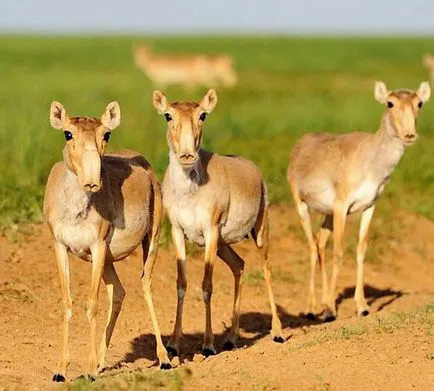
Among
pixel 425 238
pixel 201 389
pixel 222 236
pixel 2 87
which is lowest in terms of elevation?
pixel 201 389

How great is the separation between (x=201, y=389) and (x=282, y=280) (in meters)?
7.00

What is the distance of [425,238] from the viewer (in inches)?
684

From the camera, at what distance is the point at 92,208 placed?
9.41m

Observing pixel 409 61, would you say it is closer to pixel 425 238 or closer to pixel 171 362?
pixel 425 238

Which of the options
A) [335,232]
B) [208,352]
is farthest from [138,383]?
[335,232]

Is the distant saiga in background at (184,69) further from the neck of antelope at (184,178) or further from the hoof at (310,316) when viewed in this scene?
the neck of antelope at (184,178)

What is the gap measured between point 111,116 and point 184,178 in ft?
5.63

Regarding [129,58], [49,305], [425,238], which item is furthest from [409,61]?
[49,305]

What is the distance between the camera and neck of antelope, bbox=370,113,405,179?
13.6m

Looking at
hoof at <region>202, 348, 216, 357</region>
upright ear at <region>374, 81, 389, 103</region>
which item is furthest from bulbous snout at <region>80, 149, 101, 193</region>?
upright ear at <region>374, 81, 389, 103</region>

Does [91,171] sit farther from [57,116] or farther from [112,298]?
[112,298]

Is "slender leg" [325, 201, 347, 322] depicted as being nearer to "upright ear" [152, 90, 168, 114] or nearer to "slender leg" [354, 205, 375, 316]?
"slender leg" [354, 205, 375, 316]

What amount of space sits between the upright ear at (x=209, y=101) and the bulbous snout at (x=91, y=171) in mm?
2144

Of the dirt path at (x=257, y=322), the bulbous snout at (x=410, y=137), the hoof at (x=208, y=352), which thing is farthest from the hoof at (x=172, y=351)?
the bulbous snout at (x=410, y=137)
